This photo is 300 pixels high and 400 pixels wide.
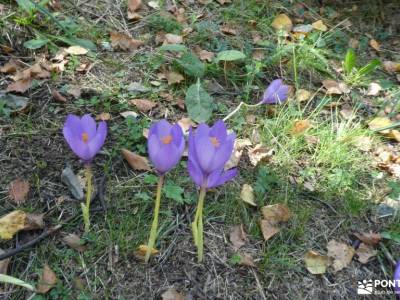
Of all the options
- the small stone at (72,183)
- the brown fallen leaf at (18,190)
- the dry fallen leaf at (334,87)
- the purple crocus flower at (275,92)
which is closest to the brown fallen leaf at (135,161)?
the small stone at (72,183)

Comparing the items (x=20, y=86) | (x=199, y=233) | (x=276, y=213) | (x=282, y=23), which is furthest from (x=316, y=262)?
(x=282, y=23)

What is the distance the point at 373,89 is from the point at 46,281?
1.82 metres

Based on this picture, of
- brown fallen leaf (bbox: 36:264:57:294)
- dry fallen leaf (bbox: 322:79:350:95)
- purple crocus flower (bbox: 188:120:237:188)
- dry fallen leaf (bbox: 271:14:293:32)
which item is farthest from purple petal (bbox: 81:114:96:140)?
dry fallen leaf (bbox: 271:14:293:32)

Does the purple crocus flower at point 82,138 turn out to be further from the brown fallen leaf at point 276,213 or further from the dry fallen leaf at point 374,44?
the dry fallen leaf at point 374,44

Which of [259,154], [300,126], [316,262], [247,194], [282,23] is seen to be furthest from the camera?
[282,23]

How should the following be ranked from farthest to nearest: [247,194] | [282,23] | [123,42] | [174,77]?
[282,23]
[123,42]
[174,77]
[247,194]

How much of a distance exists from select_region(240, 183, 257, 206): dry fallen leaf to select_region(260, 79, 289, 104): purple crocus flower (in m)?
0.47

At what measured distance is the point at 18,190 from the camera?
5.03 feet

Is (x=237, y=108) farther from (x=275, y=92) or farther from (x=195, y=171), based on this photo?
(x=195, y=171)

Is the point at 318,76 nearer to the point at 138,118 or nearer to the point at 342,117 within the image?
the point at 342,117

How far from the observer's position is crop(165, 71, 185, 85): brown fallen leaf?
2.05 metres

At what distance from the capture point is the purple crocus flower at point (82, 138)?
4.12 feet

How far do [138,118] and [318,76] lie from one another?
39.9 inches

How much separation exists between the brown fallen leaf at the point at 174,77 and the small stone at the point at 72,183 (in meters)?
0.68
